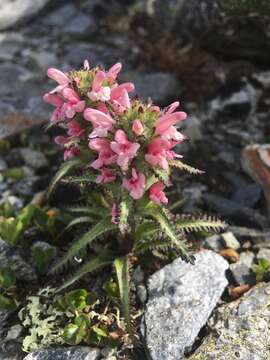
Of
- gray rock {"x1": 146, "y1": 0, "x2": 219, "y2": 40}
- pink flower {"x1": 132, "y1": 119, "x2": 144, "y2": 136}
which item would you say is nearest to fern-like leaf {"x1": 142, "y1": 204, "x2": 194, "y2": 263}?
pink flower {"x1": 132, "y1": 119, "x2": 144, "y2": 136}

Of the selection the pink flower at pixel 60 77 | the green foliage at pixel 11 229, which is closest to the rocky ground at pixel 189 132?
the green foliage at pixel 11 229

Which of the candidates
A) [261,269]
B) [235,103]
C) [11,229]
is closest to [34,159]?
[11,229]

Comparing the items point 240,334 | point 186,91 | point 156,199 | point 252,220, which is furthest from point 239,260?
point 186,91

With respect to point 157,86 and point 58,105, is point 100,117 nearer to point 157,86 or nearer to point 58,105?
point 58,105

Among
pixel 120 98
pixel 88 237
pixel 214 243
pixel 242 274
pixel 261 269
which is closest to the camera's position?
pixel 120 98

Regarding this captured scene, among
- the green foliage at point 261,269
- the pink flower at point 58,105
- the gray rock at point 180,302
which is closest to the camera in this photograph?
the gray rock at point 180,302

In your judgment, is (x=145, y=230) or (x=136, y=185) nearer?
(x=136, y=185)

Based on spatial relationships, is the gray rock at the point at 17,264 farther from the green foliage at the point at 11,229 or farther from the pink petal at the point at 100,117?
the pink petal at the point at 100,117

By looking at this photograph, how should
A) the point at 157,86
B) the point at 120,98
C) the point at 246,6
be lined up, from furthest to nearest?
the point at 157,86
the point at 246,6
the point at 120,98

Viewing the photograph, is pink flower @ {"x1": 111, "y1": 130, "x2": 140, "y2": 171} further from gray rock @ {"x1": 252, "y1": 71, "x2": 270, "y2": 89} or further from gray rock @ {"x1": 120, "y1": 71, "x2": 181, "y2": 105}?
gray rock @ {"x1": 252, "y1": 71, "x2": 270, "y2": 89}
